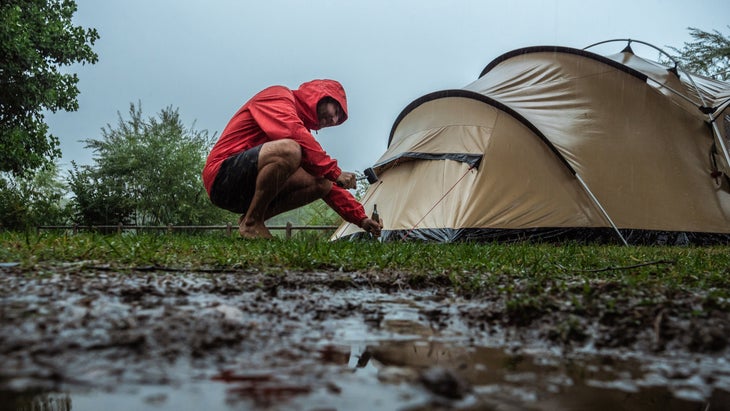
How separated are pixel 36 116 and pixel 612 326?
15.8 metres

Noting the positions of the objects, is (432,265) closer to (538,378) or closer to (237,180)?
(538,378)

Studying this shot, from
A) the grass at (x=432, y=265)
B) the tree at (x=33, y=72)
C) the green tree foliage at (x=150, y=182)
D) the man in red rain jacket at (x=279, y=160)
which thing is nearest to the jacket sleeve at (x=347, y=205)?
the man in red rain jacket at (x=279, y=160)

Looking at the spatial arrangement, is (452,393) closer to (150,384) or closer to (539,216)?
(150,384)

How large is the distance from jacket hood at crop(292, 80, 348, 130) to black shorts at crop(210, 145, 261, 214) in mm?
643

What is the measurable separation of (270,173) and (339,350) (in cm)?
378

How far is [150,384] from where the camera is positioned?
93cm

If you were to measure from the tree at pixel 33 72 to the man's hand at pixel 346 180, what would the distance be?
1098cm

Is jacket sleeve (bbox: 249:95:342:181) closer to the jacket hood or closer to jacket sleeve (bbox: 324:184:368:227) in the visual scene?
the jacket hood

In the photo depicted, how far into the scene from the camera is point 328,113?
542 centimetres

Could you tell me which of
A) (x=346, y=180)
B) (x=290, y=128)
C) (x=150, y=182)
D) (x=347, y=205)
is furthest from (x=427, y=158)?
(x=150, y=182)

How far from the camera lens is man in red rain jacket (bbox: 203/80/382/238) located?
16.3ft

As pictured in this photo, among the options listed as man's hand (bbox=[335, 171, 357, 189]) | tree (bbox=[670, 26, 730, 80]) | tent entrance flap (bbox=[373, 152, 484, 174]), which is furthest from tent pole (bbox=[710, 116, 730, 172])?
tree (bbox=[670, 26, 730, 80])

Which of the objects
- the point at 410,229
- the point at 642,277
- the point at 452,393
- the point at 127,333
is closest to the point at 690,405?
the point at 452,393

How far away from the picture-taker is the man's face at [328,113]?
5.37m
